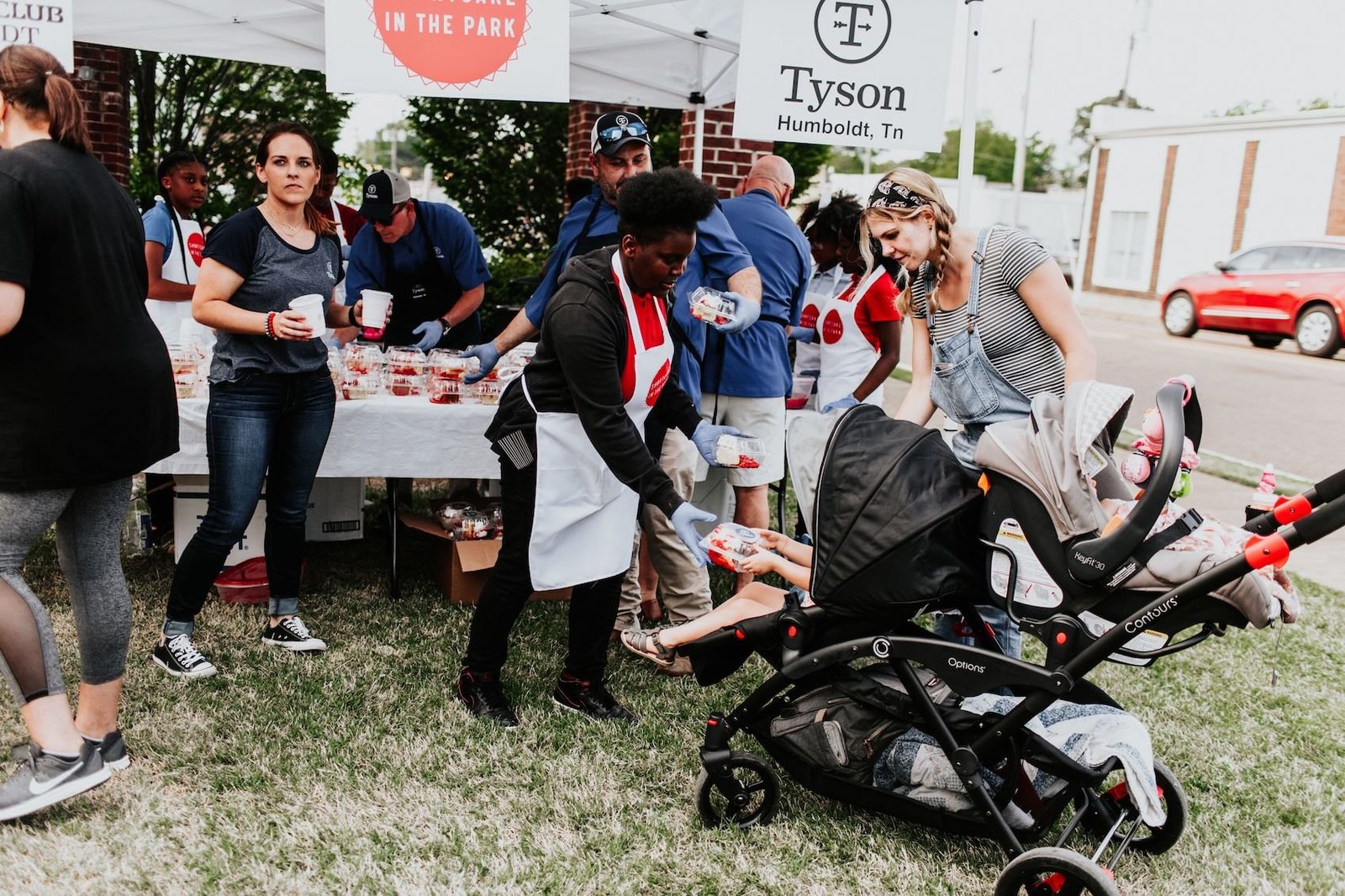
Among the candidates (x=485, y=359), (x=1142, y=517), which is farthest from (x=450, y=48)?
(x=1142, y=517)

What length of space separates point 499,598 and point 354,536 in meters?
1.87

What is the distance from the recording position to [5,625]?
2525 mm

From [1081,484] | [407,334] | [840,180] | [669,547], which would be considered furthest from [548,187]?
[840,180]

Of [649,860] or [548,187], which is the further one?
[548,187]

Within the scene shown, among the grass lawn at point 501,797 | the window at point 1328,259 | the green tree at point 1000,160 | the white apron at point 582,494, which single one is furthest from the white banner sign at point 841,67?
the green tree at point 1000,160

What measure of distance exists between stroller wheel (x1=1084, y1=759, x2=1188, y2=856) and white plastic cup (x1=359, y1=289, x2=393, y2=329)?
2.79m

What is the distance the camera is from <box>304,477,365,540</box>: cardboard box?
15.9 feet

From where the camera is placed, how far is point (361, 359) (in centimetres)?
429

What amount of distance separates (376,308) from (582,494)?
3.89ft

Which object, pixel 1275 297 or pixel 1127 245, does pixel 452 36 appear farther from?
pixel 1127 245

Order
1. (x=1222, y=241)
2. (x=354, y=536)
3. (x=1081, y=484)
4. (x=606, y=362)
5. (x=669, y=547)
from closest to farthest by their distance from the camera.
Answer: (x=1081, y=484), (x=606, y=362), (x=669, y=547), (x=354, y=536), (x=1222, y=241)

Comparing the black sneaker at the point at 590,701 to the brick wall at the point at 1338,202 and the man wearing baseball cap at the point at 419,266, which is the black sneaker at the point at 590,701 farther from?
the brick wall at the point at 1338,202

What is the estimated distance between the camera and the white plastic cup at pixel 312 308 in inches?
131

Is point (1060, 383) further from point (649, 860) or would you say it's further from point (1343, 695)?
point (1343, 695)
